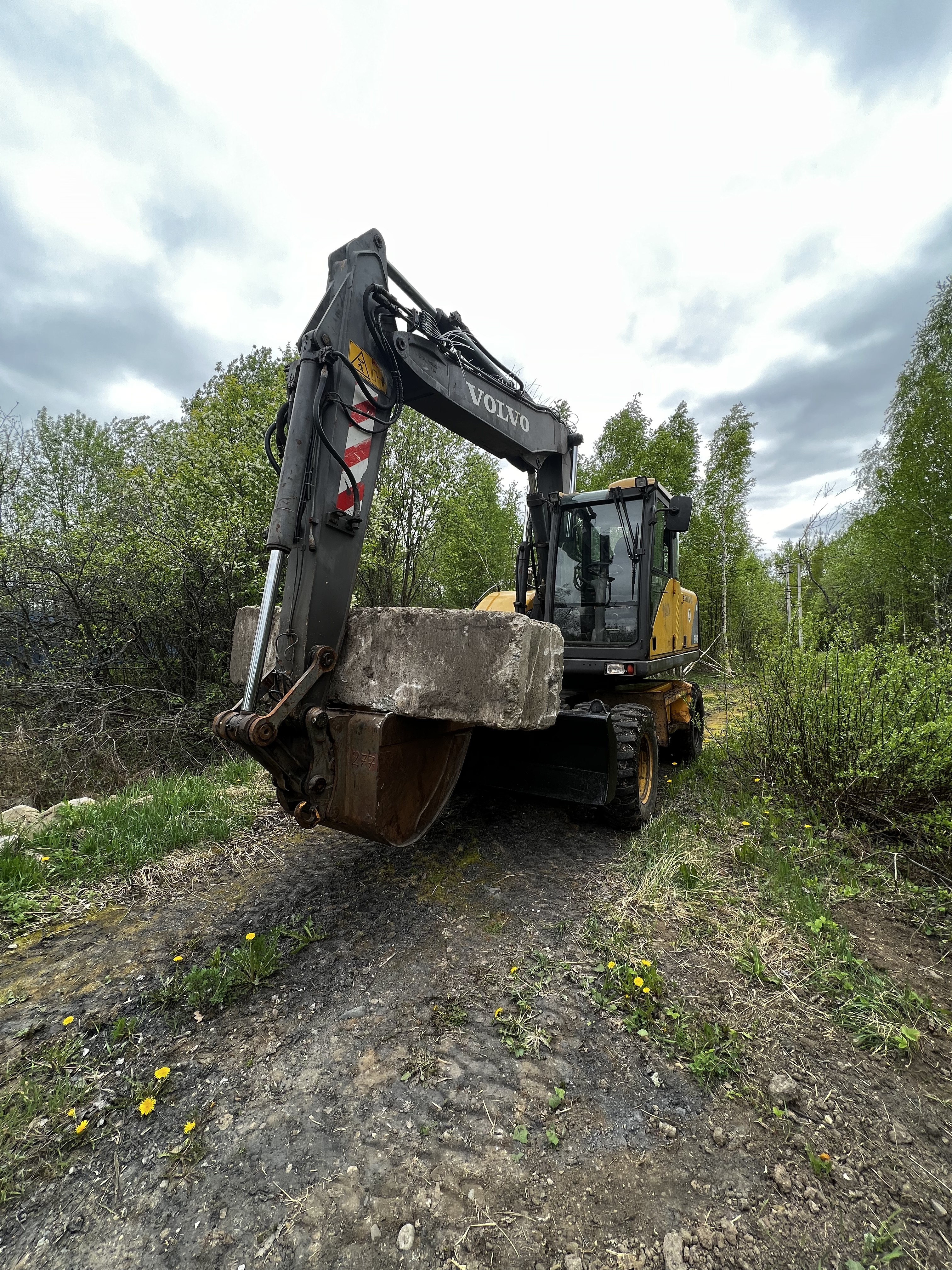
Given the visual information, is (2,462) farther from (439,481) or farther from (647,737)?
(439,481)

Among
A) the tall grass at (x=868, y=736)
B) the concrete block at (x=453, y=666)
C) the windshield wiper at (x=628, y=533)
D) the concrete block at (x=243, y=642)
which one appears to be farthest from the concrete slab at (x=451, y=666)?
the tall grass at (x=868, y=736)

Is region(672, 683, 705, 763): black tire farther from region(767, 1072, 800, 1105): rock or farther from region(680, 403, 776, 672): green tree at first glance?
region(680, 403, 776, 672): green tree

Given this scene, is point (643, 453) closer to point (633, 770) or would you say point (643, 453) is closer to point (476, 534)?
point (476, 534)

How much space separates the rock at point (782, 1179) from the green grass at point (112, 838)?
3089 mm

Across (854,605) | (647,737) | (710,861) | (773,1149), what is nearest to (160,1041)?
(773,1149)

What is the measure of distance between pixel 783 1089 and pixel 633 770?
1.77 metres

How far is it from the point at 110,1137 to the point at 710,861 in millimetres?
2948

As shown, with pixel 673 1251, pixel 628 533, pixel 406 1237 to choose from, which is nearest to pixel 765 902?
pixel 673 1251

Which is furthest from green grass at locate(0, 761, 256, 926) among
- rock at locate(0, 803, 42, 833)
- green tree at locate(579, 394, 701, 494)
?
green tree at locate(579, 394, 701, 494)

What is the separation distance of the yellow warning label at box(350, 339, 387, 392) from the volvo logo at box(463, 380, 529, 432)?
66 centimetres

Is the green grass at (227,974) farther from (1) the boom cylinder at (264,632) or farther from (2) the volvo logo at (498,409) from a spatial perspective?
(2) the volvo logo at (498,409)

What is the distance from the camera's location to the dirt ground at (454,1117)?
4.21 feet

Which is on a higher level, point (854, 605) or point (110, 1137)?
point (854, 605)

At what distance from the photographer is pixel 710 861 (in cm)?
320
